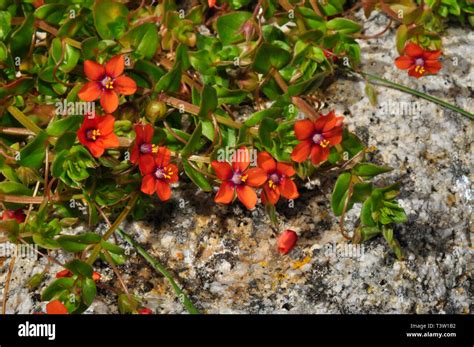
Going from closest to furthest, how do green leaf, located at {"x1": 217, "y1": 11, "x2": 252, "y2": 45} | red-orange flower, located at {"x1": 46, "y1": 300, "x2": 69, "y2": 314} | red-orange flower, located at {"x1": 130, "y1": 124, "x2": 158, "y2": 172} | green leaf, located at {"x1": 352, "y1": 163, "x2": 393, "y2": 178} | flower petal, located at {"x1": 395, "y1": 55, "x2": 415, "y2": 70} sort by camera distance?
red-orange flower, located at {"x1": 46, "y1": 300, "x2": 69, "y2": 314} → red-orange flower, located at {"x1": 130, "y1": 124, "x2": 158, "y2": 172} → green leaf, located at {"x1": 352, "y1": 163, "x2": 393, "y2": 178} → green leaf, located at {"x1": 217, "y1": 11, "x2": 252, "y2": 45} → flower petal, located at {"x1": 395, "y1": 55, "x2": 415, "y2": 70}

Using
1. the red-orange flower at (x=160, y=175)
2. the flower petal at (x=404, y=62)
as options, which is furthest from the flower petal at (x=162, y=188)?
the flower petal at (x=404, y=62)

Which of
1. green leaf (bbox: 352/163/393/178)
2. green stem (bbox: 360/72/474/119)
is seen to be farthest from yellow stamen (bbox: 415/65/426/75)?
green leaf (bbox: 352/163/393/178)

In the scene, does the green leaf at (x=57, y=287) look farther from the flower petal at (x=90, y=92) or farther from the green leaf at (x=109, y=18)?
the green leaf at (x=109, y=18)

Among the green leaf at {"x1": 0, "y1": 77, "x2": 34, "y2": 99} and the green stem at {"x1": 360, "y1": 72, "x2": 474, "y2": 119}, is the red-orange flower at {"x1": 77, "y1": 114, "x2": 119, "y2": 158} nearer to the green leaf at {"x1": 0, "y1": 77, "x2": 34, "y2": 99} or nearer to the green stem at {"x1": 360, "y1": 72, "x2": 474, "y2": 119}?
the green leaf at {"x1": 0, "y1": 77, "x2": 34, "y2": 99}

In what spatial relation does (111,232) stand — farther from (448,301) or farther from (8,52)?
(448,301)

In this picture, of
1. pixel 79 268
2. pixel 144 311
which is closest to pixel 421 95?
pixel 144 311

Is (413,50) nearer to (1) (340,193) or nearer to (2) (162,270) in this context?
(1) (340,193)
